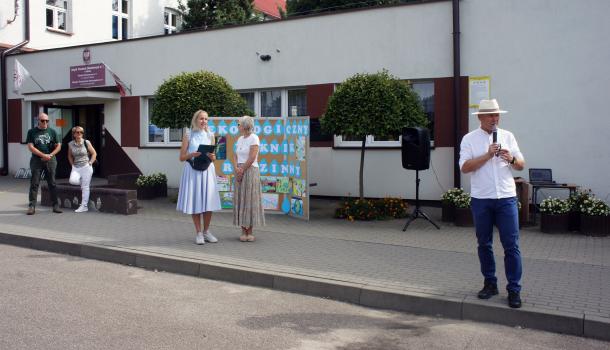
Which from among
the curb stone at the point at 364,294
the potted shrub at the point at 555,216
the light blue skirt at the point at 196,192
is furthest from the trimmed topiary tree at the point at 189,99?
the potted shrub at the point at 555,216

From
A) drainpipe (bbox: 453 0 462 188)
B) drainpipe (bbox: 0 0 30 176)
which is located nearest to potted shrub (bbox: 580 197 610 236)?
drainpipe (bbox: 453 0 462 188)

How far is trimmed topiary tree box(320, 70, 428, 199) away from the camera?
1022 centimetres

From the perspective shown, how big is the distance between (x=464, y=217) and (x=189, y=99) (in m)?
6.19

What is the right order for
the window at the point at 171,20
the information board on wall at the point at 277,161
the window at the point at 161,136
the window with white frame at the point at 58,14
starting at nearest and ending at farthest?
the information board on wall at the point at 277,161, the window at the point at 161,136, the window with white frame at the point at 58,14, the window at the point at 171,20

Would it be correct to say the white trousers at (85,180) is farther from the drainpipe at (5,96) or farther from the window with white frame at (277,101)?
the drainpipe at (5,96)

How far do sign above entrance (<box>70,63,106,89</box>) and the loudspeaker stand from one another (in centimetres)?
1136

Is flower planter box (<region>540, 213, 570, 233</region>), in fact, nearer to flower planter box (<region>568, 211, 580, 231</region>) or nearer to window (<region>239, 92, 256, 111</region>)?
flower planter box (<region>568, 211, 580, 231</region>)

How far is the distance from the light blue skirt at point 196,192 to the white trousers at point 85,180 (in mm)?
4326

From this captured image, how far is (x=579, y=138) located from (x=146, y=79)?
38.5 feet

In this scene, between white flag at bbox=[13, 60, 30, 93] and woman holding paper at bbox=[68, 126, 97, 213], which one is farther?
white flag at bbox=[13, 60, 30, 93]

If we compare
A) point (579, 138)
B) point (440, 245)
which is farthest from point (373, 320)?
point (579, 138)

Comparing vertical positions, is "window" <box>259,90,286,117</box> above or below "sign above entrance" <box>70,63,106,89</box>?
below

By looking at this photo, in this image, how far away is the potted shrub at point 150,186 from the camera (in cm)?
1423

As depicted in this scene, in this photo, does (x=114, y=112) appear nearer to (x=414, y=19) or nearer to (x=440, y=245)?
(x=414, y=19)
